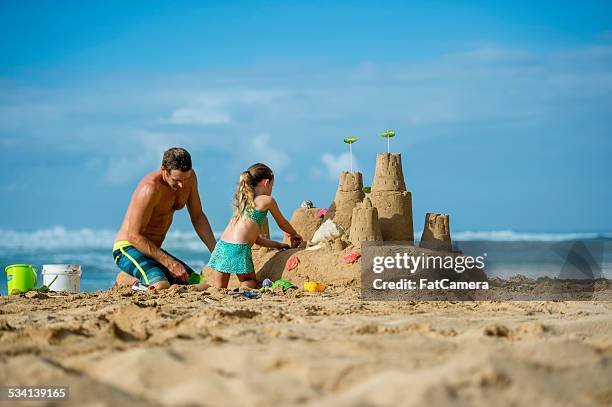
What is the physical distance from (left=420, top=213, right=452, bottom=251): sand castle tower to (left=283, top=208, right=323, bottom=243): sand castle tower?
1.20m

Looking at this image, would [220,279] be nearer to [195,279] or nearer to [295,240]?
[195,279]

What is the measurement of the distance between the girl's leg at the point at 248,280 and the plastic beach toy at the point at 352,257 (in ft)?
2.90

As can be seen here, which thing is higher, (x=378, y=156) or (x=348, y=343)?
(x=378, y=156)

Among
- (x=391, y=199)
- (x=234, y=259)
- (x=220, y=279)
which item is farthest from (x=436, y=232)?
(x=220, y=279)

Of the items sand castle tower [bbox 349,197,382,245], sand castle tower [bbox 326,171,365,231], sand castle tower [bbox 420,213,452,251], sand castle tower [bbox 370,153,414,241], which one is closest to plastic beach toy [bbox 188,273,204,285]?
sand castle tower [bbox 349,197,382,245]

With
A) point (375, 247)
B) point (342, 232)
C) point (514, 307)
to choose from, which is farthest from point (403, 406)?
point (342, 232)

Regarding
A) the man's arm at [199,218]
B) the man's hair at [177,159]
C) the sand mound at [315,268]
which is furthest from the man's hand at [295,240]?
the man's hair at [177,159]

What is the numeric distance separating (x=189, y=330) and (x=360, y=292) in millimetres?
2877

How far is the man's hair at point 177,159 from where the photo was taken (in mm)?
6945

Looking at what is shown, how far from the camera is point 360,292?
644 centimetres

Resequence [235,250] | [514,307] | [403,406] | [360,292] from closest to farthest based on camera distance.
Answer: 1. [403,406]
2. [514,307]
3. [360,292]
4. [235,250]

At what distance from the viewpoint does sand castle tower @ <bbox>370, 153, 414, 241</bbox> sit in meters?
8.23

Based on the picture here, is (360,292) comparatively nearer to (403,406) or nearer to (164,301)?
(164,301)

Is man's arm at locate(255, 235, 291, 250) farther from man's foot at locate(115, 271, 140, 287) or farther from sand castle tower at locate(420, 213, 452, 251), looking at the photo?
sand castle tower at locate(420, 213, 452, 251)
